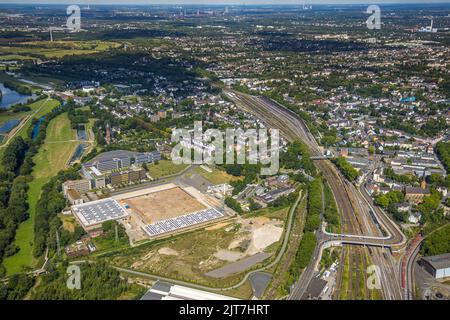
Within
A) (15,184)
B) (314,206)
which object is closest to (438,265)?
(314,206)

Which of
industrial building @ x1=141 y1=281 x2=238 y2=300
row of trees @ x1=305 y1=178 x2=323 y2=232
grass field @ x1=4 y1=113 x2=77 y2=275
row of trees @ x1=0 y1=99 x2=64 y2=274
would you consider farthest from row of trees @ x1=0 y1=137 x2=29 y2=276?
row of trees @ x1=305 y1=178 x2=323 y2=232

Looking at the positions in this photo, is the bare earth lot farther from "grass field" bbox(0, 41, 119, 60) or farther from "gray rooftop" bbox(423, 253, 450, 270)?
"grass field" bbox(0, 41, 119, 60)

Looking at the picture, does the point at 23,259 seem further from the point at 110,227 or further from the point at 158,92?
the point at 158,92

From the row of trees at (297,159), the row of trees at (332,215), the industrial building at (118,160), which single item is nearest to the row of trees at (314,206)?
the row of trees at (332,215)

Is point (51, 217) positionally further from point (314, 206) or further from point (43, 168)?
point (314, 206)

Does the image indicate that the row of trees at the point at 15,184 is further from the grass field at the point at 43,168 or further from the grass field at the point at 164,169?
the grass field at the point at 164,169
